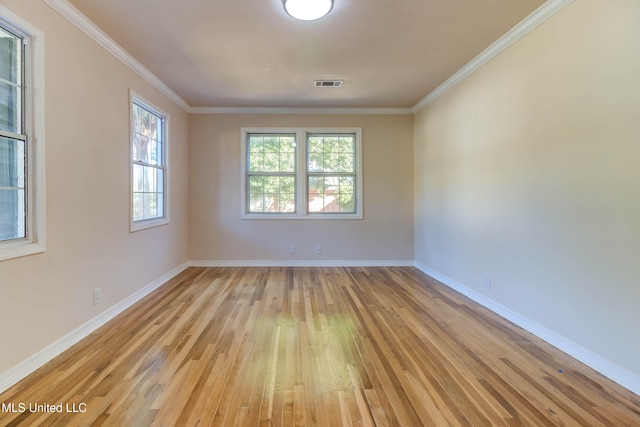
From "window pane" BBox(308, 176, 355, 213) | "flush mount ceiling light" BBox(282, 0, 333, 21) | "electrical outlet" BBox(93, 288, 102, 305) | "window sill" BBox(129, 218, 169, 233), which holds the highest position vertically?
"flush mount ceiling light" BBox(282, 0, 333, 21)

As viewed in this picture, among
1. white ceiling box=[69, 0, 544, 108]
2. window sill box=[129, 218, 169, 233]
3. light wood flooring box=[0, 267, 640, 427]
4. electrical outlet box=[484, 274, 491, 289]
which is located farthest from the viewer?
window sill box=[129, 218, 169, 233]

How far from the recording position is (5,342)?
65.4 inches

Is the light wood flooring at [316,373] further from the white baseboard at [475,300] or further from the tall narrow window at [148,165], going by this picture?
the tall narrow window at [148,165]

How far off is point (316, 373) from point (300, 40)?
107 inches

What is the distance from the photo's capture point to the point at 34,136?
1889mm

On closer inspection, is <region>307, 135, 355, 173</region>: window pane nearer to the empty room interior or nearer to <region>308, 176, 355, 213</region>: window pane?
<region>308, 176, 355, 213</region>: window pane

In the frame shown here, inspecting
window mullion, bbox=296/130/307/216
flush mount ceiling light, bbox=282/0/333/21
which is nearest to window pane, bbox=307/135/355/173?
window mullion, bbox=296/130/307/216

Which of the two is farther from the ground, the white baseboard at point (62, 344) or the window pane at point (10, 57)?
the window pane at point (10, 57)

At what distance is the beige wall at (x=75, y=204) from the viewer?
180cm

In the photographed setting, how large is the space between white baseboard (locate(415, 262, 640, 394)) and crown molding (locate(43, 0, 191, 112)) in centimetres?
435

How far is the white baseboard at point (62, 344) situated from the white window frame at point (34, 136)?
27.1 inches

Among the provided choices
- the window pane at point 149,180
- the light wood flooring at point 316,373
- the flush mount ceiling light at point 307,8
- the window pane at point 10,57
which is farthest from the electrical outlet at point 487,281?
the window pane at point 10,57

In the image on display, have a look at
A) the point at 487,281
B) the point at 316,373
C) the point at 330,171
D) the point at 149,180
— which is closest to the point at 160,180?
the point at 149,180

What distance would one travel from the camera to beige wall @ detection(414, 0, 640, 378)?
169 centimetres
